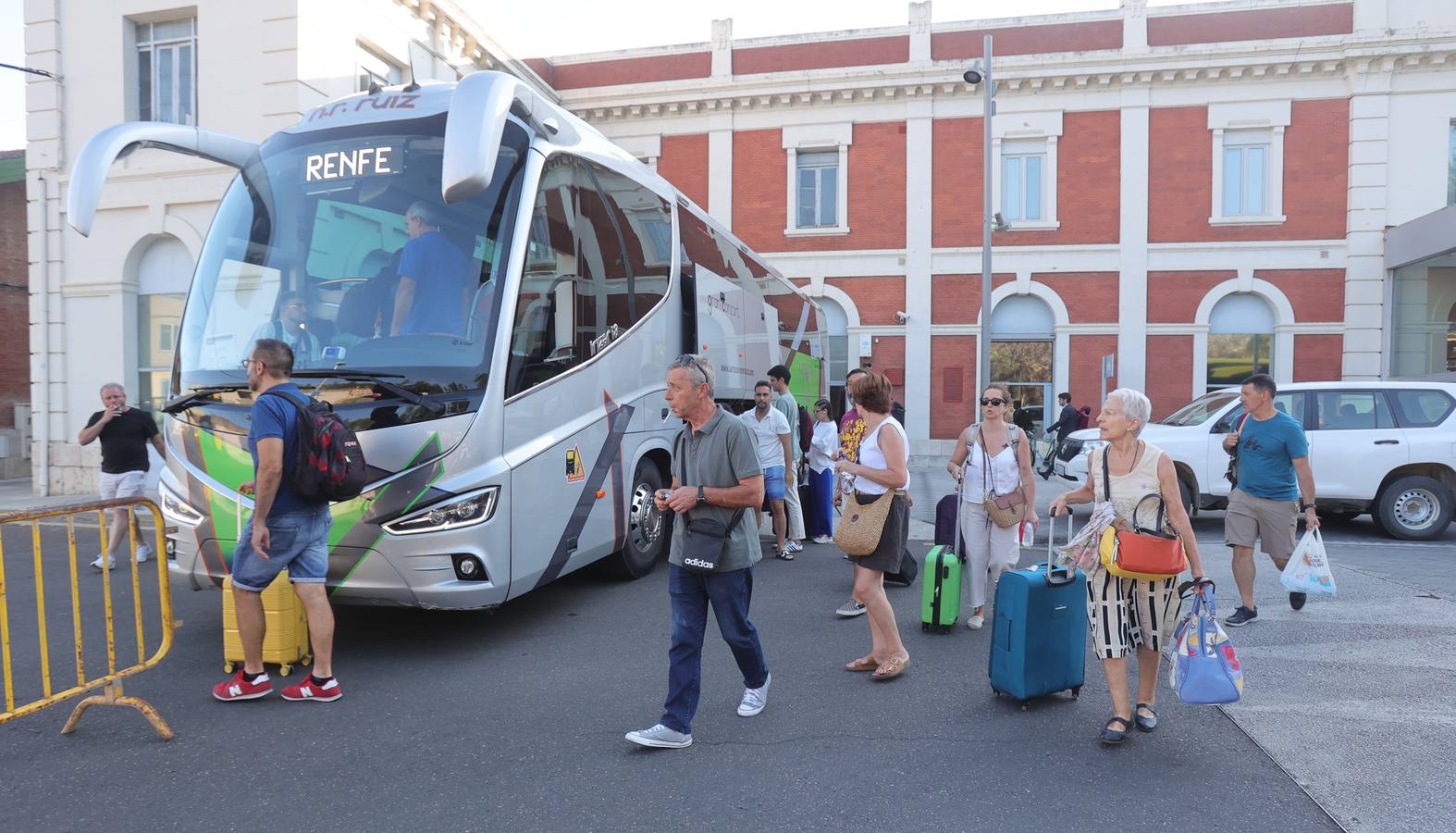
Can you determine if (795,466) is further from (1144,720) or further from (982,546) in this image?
(1144,720)

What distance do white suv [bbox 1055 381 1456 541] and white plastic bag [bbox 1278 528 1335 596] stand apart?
14.3 ft

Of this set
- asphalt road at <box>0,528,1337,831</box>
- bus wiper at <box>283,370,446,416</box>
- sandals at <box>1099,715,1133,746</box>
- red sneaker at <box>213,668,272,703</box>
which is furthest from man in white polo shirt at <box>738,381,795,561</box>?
red sneaker at <box>213,668,272,703</box>

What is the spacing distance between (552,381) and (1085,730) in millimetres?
3657

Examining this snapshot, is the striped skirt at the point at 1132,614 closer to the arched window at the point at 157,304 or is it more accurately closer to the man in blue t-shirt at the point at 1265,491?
the man in blue t-shirt at the point at 1265,491

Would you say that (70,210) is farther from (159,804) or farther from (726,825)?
(726,825)

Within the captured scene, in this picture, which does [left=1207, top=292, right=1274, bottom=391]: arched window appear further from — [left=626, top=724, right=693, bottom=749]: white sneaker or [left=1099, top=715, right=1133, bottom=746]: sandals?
[left=626, top=724, right=693, bottom=749]: white sneaker

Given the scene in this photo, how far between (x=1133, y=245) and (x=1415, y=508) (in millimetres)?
11550

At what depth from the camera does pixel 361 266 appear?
5.23 meters

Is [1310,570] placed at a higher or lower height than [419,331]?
lower

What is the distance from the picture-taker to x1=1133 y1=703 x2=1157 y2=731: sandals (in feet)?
13.5

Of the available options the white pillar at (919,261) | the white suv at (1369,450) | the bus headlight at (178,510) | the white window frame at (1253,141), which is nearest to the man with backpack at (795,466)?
the white suv at (1369,450)

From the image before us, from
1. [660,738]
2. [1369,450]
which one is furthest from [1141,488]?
[1369,450]

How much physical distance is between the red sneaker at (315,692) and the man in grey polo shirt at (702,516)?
5.82 ft

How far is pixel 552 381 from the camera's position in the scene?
Answer: 5.60 meters
